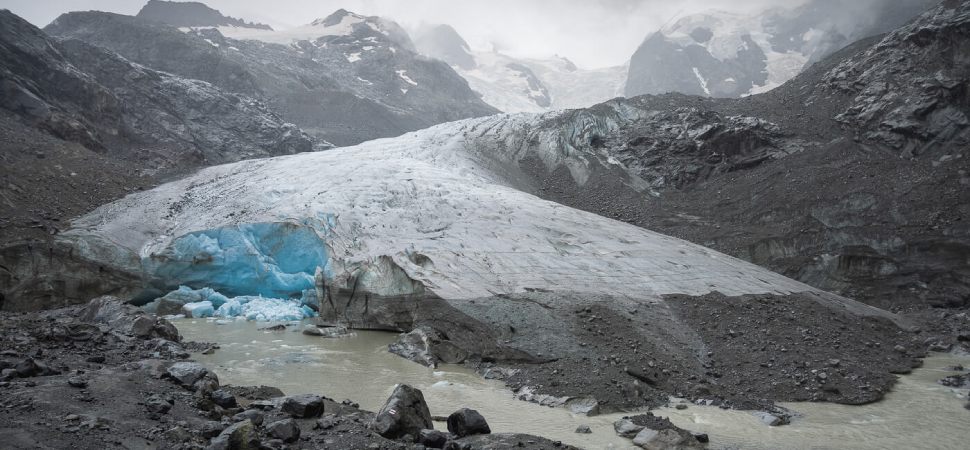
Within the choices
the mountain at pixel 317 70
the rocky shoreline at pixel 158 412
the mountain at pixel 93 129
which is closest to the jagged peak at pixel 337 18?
the mountain at pixel 317 70

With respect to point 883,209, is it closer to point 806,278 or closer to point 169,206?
point 806,278

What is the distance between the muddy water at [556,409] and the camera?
27.3 ft

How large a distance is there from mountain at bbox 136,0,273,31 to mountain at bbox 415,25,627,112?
4980cm

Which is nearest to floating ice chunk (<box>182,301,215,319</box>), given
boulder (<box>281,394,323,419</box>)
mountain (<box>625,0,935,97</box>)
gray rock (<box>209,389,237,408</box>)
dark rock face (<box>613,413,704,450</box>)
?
gray rock (<box>209,389,237,408</box>)

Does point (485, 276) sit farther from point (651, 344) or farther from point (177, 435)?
point (177, 435)

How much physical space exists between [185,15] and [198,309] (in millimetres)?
116014

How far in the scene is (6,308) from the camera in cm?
1477

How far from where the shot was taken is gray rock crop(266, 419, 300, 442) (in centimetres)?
588

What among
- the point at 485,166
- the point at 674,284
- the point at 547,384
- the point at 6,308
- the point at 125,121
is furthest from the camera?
the point at 125,121

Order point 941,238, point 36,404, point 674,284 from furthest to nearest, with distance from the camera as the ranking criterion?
point 941,238 → point 674,284 → point 36,404

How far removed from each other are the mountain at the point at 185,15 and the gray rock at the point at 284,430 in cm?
11878

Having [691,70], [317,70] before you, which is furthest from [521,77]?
[317,70]

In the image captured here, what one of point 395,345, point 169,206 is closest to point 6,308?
point 169,206

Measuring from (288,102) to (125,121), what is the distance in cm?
3787
